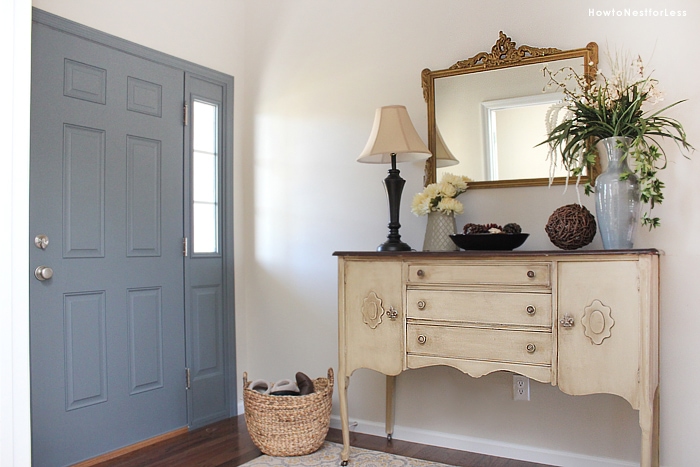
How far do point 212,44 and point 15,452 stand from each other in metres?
2.26

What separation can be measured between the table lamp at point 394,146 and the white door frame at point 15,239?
138 centimetres

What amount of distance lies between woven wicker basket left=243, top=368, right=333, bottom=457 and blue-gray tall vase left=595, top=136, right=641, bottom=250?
1.45 meters

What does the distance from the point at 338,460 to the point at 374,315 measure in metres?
0.70

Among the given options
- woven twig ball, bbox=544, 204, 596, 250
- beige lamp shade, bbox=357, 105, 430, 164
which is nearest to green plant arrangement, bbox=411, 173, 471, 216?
beige lamp shade, bbox=357, 105, 430, 164

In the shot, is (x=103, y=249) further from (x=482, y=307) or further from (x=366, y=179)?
(x=482, y=307)

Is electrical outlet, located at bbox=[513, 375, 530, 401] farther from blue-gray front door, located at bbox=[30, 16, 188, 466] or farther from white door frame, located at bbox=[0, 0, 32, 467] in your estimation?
white door frame, located at bbox=[0, 0, 32, 467]

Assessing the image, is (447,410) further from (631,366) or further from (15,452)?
(15,452)

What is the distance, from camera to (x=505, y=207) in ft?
9.08

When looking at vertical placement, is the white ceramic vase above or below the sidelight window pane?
below

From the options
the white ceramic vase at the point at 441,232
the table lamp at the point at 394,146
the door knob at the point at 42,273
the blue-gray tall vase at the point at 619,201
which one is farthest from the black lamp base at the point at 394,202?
the door knob at the point at 42,273

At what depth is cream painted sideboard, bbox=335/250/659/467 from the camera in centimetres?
205

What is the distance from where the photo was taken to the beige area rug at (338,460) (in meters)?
2.67

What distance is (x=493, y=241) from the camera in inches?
95.7

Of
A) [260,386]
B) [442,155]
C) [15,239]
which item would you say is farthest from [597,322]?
[15,239]
